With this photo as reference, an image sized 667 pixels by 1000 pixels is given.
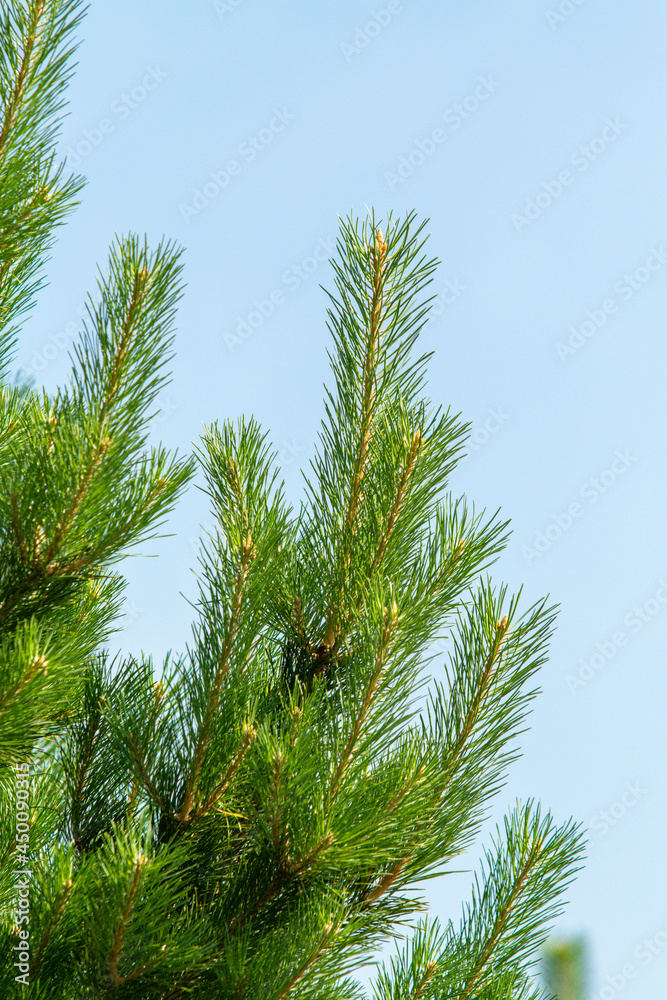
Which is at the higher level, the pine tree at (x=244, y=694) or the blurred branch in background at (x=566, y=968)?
the pine tree at (x=244, y=694)

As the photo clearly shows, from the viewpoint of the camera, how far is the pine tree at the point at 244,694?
225cm

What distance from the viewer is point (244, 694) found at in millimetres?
2469

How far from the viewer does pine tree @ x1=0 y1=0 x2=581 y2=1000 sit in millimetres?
2252

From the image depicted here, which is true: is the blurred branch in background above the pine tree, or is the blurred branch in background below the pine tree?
below

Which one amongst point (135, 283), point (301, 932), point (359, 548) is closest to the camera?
point (301, 932)

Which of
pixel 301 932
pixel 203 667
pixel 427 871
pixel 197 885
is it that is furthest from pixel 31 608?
pixel 427 871

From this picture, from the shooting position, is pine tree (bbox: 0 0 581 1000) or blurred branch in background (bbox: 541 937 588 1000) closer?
pine tree (bbox: 0 0 581 1000)

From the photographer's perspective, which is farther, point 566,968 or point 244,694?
point 566,968

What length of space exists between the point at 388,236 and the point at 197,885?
2010 mm

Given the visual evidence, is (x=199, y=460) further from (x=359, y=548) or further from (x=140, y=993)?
(x=140, y=993)

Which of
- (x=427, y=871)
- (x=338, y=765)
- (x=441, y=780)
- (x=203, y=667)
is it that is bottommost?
(x=427, y=871)

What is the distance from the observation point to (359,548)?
263cm

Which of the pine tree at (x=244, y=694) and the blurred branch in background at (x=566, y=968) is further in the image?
the blurred branch in background at (x=566, y=968)

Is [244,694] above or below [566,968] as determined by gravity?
above
